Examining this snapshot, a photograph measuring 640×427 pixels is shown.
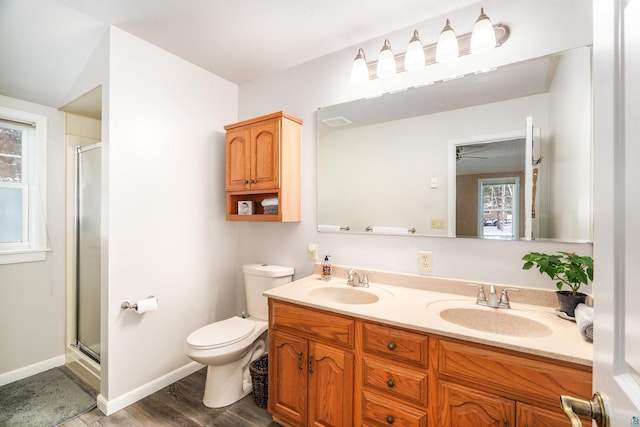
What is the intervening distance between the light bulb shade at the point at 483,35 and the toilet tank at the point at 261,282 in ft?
6.03

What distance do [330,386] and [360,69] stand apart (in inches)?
73.3

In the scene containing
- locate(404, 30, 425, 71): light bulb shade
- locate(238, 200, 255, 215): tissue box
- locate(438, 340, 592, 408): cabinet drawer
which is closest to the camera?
locate(438, 340, 592, 408): cabinet drawer

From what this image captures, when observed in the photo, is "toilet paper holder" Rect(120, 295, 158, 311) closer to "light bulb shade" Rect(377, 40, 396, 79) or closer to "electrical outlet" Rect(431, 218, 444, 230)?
"electrical outlet" Rect(431, 218, 444, 230)

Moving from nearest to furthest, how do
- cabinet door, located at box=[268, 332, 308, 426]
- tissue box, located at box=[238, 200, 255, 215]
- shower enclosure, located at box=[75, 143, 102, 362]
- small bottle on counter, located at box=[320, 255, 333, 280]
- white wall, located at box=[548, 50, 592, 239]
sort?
white wall, located at box=[548, 50, 592, 239] < cabinet door, located at box=[268, 332, 308, 426] < small bottle on counter, located at box=[320, 255, 333, 280] < shower enclosure, located at box=[75, 143, 102, 362] < tissue box, located at box=[238, 200, 255, 215]

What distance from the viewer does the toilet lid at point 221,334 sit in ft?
5.82

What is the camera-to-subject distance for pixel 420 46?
165 cm

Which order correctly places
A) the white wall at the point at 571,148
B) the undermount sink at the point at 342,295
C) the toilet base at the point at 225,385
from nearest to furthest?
1. the white wall at the point at 571,148
2. the undermount sink at the point at 342,295
3. the toilet base at the point at 225,385

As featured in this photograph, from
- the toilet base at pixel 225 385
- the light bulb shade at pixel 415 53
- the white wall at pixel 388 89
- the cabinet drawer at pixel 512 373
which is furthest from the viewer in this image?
the toilet base at pixel 225 385

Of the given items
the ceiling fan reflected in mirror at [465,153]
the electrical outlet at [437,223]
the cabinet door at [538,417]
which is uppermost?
the ceiling fan reflected in mirror at [465,153]

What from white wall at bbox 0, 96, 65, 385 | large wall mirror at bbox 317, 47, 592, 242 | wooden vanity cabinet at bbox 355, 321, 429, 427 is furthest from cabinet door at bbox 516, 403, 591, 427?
white wall at bbox 0, 96, 65, 385

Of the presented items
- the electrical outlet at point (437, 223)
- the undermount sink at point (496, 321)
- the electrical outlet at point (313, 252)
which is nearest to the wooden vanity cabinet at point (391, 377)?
the undermount sink at point (496, 321)

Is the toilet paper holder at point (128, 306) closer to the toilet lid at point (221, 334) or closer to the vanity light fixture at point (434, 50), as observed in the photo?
the toilet lid at point (221, 334)

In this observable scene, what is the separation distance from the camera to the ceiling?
1621 mm

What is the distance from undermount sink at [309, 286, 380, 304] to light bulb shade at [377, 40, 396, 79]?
136 centimetres
